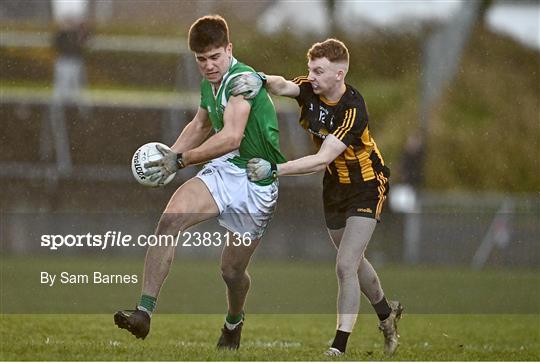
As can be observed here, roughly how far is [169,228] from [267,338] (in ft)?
5.52

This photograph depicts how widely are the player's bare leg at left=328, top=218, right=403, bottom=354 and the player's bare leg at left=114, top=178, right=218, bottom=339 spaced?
98 cm

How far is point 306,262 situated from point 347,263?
6.37ft

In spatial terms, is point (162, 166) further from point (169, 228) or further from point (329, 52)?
point (329, 52)

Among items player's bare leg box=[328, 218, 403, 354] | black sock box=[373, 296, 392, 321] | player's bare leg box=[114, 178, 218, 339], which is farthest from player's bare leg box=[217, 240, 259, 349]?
black sock box=[373, 296, 392, 321]

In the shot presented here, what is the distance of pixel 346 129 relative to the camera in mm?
6965

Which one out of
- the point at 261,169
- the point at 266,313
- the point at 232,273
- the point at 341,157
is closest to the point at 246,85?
the point at 261,169

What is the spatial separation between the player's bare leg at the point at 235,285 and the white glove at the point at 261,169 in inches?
20.8

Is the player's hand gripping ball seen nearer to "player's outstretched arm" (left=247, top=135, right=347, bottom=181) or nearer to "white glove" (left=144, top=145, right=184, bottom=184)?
"white glove" (left=144, top=145, right=184, bottom=184)

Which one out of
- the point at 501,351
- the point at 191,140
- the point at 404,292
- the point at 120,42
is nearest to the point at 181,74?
the point at 120,42

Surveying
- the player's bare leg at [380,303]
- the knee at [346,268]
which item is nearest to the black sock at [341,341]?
the knee at [346,268]

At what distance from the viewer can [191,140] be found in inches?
282

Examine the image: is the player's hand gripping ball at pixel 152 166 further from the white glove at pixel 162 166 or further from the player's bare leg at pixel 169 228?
the player's bare leg at pixel 169 228

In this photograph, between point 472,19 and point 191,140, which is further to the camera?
point 472,19

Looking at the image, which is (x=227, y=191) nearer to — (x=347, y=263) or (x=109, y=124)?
(x=347, y=263)
